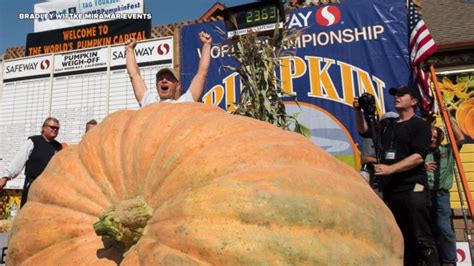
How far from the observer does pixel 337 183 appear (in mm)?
1283

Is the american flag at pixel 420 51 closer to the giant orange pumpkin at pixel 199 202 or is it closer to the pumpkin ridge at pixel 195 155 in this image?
the giant orange pumpkin at pixel 199 202

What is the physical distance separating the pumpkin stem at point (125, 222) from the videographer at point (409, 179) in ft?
6.87

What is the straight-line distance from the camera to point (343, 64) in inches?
228

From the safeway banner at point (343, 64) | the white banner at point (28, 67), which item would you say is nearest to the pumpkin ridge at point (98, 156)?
the safeway banner at point (343, 64)

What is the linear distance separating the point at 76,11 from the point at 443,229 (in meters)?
9.11

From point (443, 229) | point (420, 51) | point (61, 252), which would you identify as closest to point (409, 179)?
point (443, 229)

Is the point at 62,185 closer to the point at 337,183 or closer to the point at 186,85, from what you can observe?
the point at 337,183

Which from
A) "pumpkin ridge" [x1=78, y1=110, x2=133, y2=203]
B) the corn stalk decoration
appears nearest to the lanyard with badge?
the corn stalk decoration

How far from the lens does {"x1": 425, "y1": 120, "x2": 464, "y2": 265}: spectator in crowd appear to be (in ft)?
12.4

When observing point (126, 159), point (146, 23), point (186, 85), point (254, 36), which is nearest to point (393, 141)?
point (254, 36)

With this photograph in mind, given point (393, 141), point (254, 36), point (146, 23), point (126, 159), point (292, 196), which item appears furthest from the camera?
point (146, 23)

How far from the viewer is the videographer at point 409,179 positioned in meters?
2.75

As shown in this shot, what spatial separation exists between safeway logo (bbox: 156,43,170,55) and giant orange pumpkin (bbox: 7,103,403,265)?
231 inches

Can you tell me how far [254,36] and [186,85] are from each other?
132 inches
